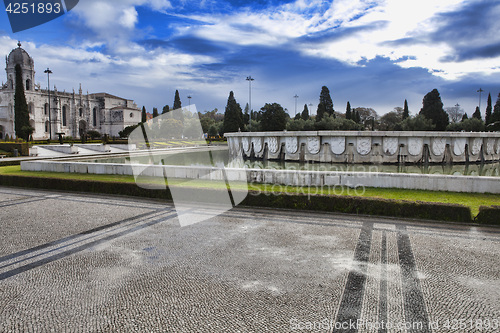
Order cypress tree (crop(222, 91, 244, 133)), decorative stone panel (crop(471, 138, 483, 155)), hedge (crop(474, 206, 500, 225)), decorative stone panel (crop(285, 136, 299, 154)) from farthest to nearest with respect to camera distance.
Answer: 1. cypress tree (crop(222, 91, 244, 133))
2. decorative stone panel (crop(471, 138, 483, 155))
3. decorative stone panel (crop(285, 136, 299, 154))
4. hedge (crop(474, 206, 500, 225))

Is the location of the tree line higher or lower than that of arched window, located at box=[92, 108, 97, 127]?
lower

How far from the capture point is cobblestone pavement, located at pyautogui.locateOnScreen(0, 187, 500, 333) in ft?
12.2

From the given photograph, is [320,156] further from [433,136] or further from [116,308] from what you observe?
[116,308]

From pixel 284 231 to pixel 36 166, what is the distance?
15.7 m

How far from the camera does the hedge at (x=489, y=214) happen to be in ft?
24.9

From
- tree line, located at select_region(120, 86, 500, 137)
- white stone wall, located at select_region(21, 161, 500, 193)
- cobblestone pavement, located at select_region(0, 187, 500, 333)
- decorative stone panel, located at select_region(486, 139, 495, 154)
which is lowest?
cobblestone pavement, located at select_region(0, 187, 500, 333)

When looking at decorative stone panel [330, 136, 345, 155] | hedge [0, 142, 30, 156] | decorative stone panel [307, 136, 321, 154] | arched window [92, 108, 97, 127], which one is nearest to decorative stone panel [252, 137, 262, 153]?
decorative stone panel [307, 136, 321, 154]

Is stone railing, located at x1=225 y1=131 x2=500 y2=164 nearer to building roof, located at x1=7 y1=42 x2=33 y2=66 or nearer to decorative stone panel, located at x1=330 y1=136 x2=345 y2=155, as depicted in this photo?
decorative stone panel, located at x1=330 y1=136 x2=345 y2=155

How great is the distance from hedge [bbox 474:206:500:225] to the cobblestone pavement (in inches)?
15.5

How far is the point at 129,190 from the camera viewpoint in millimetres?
11406

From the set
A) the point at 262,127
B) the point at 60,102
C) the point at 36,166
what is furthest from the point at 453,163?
the point at 60,102

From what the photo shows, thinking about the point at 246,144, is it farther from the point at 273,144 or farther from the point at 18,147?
the point at 18,147

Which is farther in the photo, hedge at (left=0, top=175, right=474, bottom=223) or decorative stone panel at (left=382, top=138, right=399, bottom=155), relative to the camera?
decorative stone panel at (left=382, top=138, right=399, bottom=155)

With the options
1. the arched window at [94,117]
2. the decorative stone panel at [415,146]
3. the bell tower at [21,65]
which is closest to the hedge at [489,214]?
the decorative stone panel at [415,146]
